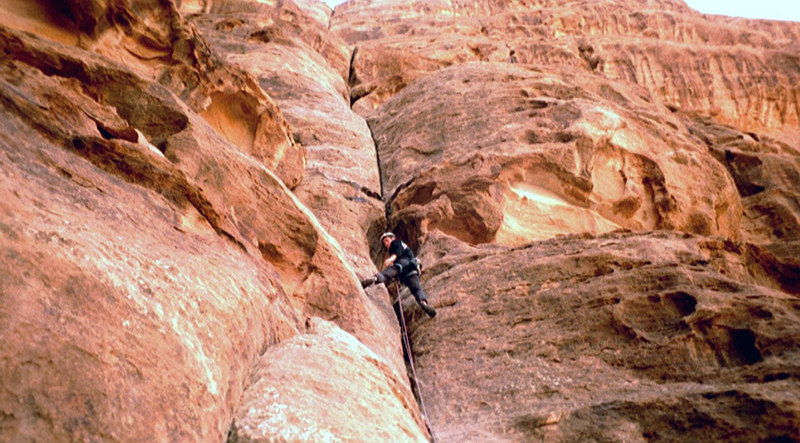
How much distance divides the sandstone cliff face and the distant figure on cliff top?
10.0 inches

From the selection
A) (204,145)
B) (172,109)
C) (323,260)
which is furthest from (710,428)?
→ (172,109)

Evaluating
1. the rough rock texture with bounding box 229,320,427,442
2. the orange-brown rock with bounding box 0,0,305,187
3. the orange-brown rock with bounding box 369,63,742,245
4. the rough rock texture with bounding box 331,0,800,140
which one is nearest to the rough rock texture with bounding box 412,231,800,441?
the rough rock texture with bounding box 229,320,427,442

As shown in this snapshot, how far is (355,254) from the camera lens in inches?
390

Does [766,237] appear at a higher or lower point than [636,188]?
lower

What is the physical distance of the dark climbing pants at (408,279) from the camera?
8.68 m

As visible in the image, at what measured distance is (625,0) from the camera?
34000mm

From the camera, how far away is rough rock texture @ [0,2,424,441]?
3347mm

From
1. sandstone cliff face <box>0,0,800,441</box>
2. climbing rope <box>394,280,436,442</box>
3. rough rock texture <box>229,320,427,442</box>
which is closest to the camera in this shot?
sandstone cliff face <box>0,0,800,441</box>

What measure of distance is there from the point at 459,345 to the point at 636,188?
22.2 feet

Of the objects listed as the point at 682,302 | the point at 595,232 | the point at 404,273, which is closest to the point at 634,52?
the point at 595,232

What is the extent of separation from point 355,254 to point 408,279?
1283mm

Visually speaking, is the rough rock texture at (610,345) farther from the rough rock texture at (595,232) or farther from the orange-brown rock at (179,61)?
the orange-brown rock at (179,61)

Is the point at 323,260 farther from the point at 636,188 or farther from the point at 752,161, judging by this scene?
the point at 752,161

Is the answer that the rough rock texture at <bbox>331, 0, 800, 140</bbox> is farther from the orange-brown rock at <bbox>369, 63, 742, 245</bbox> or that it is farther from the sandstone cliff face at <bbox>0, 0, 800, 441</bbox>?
the sandstone cliff face at <bbox>0, 0, 800, 441</bbox>
